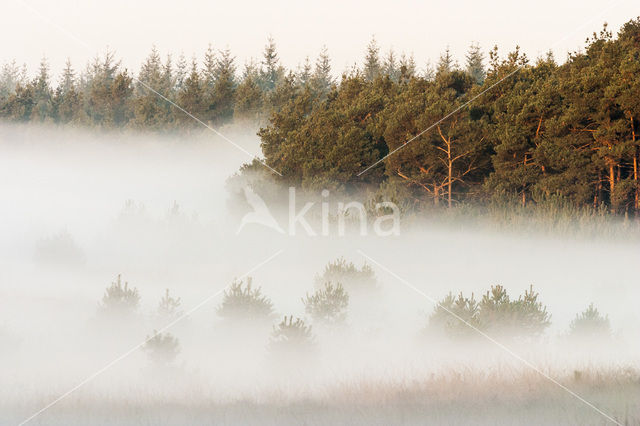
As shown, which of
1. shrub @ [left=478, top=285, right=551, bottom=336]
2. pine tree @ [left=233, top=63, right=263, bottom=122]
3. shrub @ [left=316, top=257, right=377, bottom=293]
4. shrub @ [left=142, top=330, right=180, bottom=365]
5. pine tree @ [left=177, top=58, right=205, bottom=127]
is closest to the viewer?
shrub @ [left=142, top=330, right=180, bottom=365]

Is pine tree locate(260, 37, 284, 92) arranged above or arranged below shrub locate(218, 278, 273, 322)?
above

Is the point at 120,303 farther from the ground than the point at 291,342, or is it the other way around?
the point at 120,303

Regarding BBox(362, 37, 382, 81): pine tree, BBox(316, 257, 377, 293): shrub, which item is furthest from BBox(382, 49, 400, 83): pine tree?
BBox(316, 257, 377, 293): shrub

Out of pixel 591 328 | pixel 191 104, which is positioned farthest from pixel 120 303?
pixel 191 104

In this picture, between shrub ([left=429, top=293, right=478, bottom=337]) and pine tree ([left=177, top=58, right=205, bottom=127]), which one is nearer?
shrub ([left=429, top=293, right=478, bottom=337])

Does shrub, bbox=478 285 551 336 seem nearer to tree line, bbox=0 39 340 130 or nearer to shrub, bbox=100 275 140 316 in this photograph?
shrub, bbox=100 275 140 316

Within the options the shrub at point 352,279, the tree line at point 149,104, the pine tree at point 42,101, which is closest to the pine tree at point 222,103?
the tree line at point 149,104

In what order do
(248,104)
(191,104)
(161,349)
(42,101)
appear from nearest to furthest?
(161,349) < (248,104) < (191,104) < (42,101)

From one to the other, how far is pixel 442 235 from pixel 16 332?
17974 millimetres

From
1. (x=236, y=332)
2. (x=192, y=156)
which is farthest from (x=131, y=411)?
(x=192, y=156)

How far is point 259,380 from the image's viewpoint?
12.3m

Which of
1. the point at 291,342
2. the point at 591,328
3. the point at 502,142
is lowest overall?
the point at 591,328

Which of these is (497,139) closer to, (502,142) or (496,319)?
(502,142)

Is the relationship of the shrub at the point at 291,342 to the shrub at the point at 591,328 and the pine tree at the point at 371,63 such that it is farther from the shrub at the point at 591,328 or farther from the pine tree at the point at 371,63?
the pine tree at the point at 371,63
